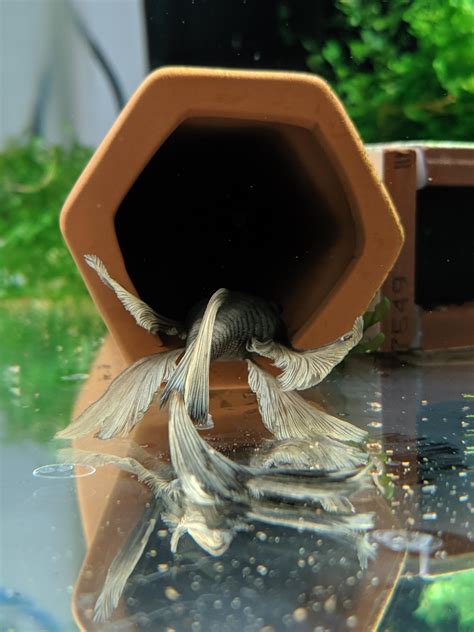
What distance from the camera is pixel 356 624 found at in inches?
15.6

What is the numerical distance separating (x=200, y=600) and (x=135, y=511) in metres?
0.17

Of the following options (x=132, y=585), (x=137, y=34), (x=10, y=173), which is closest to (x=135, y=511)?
(x=132, y=585)

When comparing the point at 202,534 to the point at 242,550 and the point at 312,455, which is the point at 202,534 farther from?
the point at 312,455

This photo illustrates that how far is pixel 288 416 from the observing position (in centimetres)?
73

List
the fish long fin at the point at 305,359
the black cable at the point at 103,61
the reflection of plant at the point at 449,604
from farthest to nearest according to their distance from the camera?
the black cable at the point at 103,61 < the fish long fin at the point at 305,359 < the reflection of plant at the point at 449,604

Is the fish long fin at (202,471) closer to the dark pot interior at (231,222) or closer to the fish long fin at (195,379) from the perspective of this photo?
the fish long fin at (195,379)

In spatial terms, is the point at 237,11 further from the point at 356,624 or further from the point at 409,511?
the point at 356,624

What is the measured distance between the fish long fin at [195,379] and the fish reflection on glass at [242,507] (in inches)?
0.8

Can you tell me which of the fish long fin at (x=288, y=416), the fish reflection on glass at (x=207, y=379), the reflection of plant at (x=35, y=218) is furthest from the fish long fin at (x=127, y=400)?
the reflection of plant at (x=35, y=218)

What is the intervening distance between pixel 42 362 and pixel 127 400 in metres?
0.69

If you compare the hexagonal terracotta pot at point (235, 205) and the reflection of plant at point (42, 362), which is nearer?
the hexagonal terracotta pot at point (235, 205)

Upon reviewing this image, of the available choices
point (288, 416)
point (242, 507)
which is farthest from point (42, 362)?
point (242, 507)

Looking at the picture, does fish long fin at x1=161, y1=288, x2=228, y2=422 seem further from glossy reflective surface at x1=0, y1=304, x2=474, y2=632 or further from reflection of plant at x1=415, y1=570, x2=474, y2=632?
reflection of plant at x1=415, y1=570, x2=474, y2=632

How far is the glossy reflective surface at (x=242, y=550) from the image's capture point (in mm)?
408
